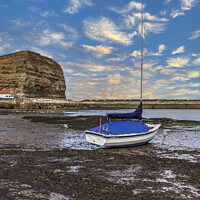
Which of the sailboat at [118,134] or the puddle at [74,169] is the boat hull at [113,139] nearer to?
the sailboat at [118,134]

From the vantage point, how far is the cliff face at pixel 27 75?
11006 centimetres

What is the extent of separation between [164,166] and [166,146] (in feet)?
20.4

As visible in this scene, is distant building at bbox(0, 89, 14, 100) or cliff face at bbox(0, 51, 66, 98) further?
cliff face at bbox(0, 51, 66, 98)

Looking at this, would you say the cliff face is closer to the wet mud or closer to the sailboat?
the sailboat

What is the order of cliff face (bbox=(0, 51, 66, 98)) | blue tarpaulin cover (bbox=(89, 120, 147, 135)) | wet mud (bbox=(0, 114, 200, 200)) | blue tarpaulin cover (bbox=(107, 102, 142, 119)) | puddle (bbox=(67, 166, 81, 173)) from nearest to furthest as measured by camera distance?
wet mud (bbox=(0, 114, 200, 200)) → puddle (bbox=(67, 166, 81, 173)) → blue tarpaulin cover (bbox=(89, 120, 147, 135)) → blue tarpaulin cover (bbox=(107, 102, 142, 119)) → cliff face (bbox=(0, 51, 66, 98))

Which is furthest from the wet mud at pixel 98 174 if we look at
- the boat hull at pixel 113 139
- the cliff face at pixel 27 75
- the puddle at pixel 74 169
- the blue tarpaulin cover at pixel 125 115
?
the cliff face at pixel 27 75

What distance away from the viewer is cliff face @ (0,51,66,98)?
11006 centimetres

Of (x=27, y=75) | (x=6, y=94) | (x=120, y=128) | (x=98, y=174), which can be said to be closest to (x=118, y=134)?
(x=120, y=128)

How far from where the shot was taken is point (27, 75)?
364ft

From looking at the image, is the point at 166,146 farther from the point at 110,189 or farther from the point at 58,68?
the point at 58,68

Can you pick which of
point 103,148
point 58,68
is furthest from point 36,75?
point 103,148

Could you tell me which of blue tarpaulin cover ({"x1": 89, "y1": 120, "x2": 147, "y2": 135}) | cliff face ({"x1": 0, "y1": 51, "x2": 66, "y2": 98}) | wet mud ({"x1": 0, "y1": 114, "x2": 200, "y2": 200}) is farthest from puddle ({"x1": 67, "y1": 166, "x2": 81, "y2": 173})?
cliff face ({"x1": 0, "y1": 51, "x2": 66, "y2": 98})

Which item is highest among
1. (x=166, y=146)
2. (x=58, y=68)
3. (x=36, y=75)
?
(x=58, y=68)

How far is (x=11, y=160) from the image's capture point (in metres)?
11.4
